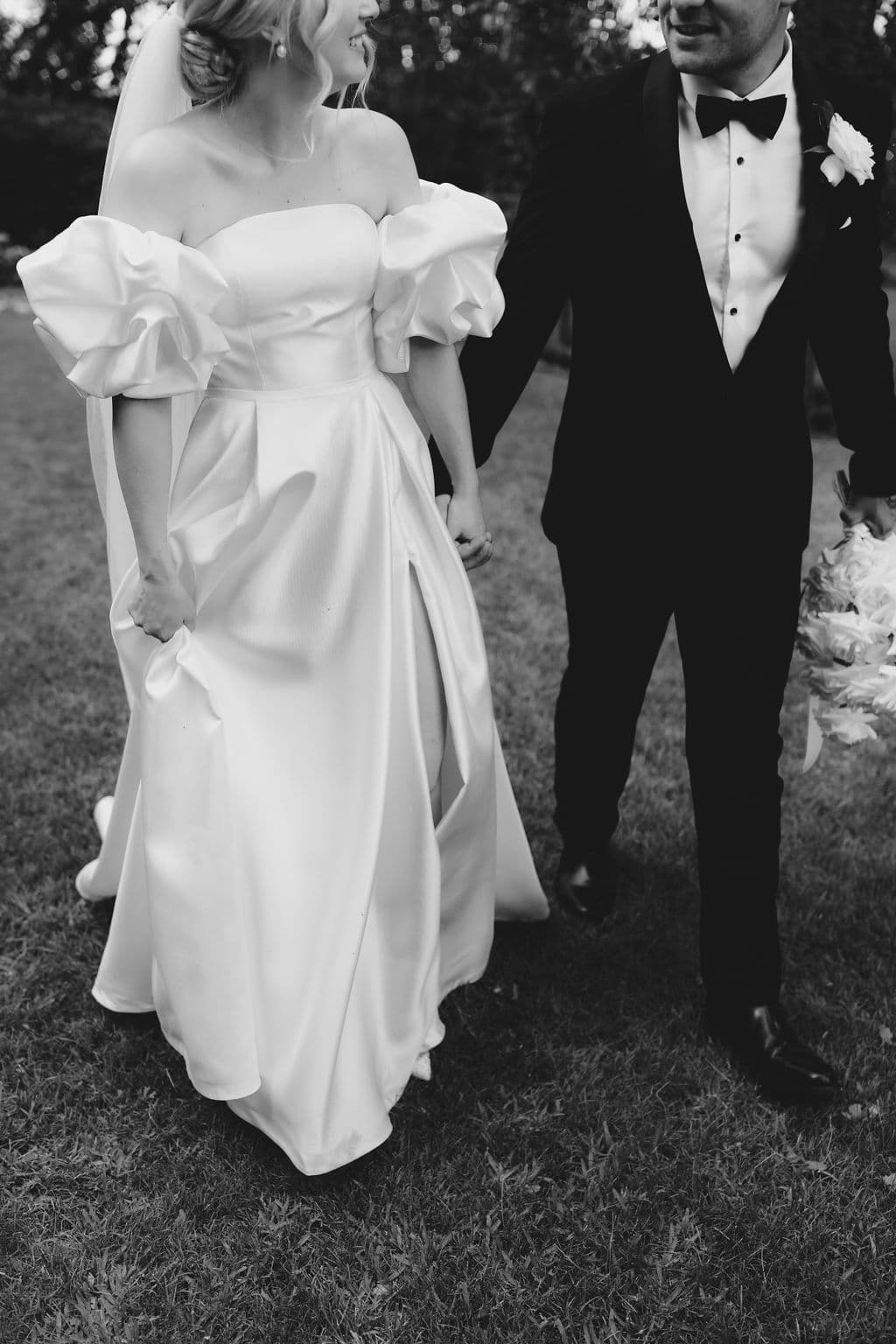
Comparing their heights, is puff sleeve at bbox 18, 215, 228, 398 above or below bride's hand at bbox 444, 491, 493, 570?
above

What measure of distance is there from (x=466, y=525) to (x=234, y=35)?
1091 millimetres

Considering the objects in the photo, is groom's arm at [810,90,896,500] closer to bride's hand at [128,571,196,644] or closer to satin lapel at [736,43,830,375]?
satin lapel at [736,43,830,375]

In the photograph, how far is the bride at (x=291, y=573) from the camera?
234 cm

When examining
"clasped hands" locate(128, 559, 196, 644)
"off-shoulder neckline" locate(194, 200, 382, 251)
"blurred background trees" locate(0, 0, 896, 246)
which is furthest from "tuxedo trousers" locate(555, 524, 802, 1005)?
"blurred background trees" locate(0, 0, 896, 246)

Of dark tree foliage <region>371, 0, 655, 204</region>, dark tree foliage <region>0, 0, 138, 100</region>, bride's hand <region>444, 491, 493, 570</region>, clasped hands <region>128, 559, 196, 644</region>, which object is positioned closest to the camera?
clasped hands <region>128, 559, 196, 644</region>

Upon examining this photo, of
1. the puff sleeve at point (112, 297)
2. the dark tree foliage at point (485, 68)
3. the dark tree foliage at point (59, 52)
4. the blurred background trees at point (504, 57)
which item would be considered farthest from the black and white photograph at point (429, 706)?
the dark tree foliage at point (59, 52)

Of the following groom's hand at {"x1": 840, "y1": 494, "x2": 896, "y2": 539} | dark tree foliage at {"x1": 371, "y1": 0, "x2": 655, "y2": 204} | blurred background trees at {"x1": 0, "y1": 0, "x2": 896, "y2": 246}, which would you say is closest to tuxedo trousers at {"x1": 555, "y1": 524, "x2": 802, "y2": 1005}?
groom's hand at {"x1": 840, "y1": 494, "x2": 896, "y2": 539}

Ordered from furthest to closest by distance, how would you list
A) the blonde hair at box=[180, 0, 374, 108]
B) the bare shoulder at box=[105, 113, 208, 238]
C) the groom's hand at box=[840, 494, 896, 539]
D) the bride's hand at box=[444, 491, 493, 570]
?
the groom's hand at box=[840, 494, 896, 539] → the bride's hand at box=[444, 491, 493, 570] → the bare shoulder at box=[105, 113, 208, 238] → the blonde hair at box=[180, 0, 374, 108]

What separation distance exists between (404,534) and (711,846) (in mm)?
1060

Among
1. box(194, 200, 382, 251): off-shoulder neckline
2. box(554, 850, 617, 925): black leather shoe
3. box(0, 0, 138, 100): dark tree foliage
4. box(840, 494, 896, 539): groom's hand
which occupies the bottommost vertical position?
box(0, 0, 138, 100): dark tree foliage

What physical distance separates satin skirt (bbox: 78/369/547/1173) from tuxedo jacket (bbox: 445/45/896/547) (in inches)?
19.9

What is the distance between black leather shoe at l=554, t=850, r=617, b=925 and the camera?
3.45 m

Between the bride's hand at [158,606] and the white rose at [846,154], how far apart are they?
1584mm

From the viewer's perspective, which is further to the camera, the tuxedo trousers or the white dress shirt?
the tuxedo trousers
